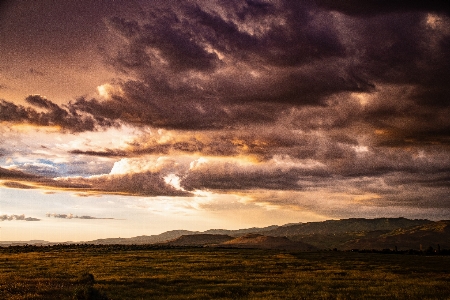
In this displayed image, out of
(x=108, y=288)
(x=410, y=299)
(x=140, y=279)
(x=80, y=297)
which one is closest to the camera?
(x=80, y=297)

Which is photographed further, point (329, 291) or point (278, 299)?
point (329, 291)

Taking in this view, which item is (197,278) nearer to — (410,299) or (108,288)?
(108,288)

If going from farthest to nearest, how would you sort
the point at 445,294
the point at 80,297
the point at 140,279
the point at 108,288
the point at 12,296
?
the point at 140,279 → the point at 108,288 → the point at 445,294 → the point at 12,296 → the point at 80,297

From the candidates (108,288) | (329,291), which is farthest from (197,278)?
(329,291)

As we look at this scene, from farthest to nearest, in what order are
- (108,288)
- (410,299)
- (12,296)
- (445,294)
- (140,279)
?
1. (140,279)
2. (108,288)
3. (445,294)
4. (410,299)
5. (12,296)

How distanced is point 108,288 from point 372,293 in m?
24.8

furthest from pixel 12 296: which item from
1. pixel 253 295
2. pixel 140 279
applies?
pixel 253 295

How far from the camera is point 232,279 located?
141 ft

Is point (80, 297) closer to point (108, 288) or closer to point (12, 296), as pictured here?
point (12, 296)

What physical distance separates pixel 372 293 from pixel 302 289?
6.35 metres

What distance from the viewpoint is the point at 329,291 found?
34406 mm

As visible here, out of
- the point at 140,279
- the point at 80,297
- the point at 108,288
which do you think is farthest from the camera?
the point at 140,279

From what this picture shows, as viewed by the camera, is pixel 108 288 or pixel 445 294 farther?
pixel 108 288

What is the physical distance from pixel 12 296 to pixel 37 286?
5.55 meters
